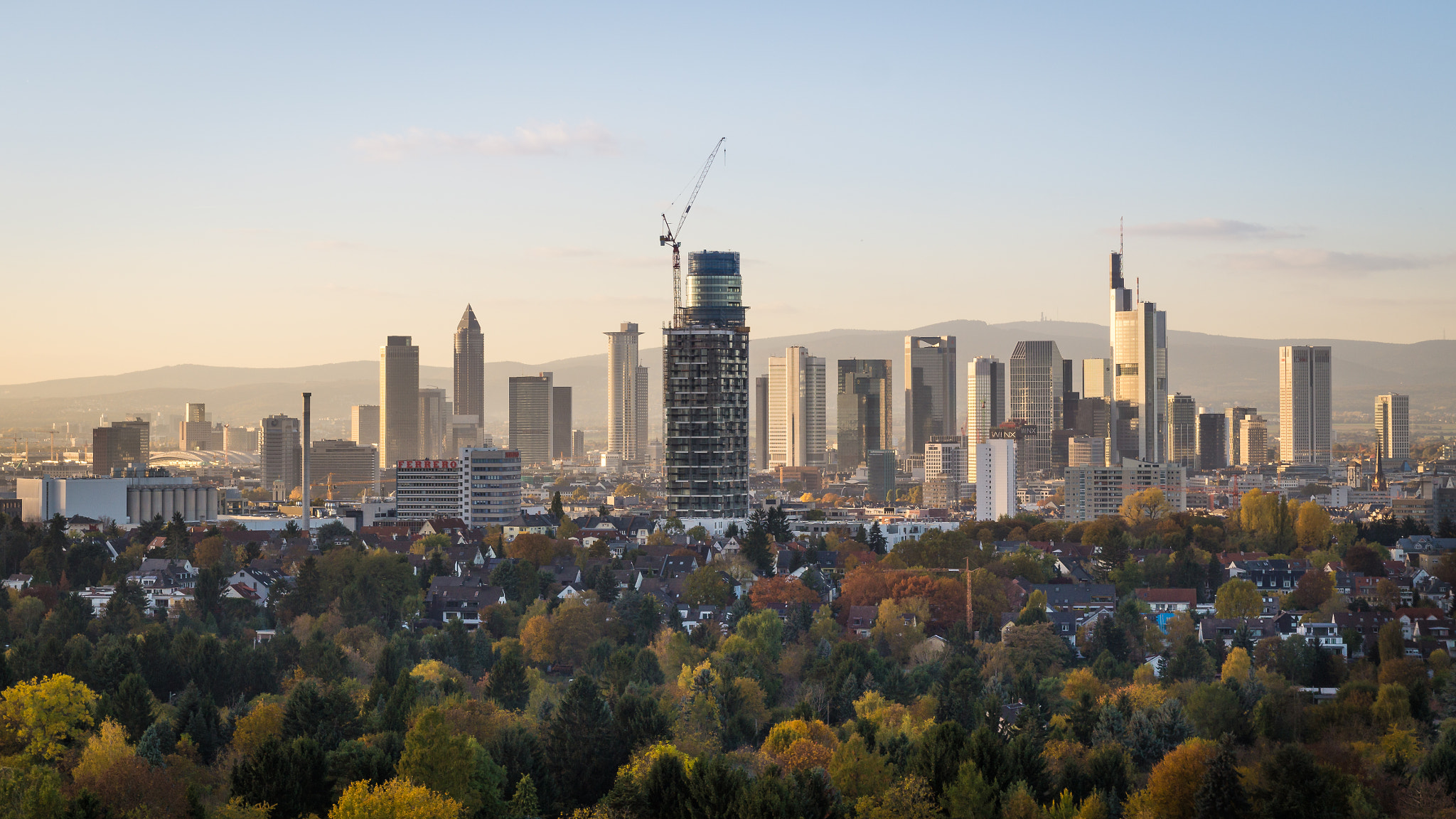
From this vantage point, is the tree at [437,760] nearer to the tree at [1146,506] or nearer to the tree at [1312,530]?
the tree at [1312,530]

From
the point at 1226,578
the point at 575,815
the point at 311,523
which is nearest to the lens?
the point at 575,815

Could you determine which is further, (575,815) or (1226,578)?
(1226,578)

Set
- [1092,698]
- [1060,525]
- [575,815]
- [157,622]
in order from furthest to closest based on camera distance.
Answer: [1060,525]
[157,622]
[1092,698]
[575,815]

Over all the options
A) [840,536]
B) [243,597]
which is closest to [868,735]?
[243,597]

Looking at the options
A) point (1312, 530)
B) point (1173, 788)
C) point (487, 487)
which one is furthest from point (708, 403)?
point (1173, 788)

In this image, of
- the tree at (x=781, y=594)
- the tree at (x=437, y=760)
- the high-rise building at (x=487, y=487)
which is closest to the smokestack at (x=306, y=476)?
the high-rise building at (x=487, y=487)

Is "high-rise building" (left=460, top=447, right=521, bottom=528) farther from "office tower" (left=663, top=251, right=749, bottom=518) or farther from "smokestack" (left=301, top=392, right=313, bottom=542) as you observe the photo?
"office tower" (left=663, top=251, right=749, bottom=518)

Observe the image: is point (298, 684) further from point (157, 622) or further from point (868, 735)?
point (157, 622)
